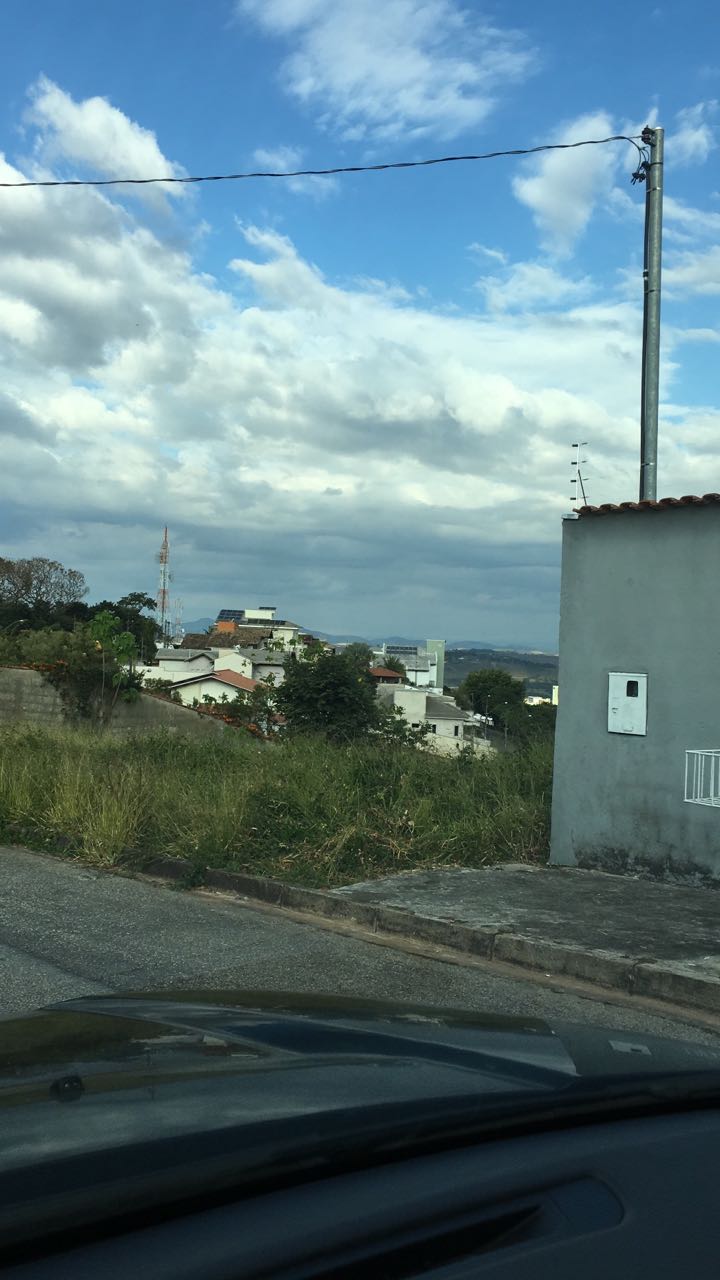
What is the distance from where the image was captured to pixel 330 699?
19.1 m

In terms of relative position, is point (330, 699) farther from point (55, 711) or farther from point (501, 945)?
point (501, 945)

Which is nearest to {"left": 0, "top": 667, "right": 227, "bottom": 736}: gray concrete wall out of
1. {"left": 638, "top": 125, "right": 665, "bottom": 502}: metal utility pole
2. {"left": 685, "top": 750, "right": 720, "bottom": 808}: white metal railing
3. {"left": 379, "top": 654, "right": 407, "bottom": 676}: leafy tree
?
{"left": 638, "top": 125, "right": 665, "bottom": 502}: metal utility pole

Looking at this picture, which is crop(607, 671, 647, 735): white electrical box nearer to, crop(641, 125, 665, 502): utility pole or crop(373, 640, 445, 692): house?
crop(641, 125, 665, 502): utility pole

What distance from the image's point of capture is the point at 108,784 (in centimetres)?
1120

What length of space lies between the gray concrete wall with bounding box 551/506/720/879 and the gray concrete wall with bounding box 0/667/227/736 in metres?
12.1

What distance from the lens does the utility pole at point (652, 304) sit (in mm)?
12758

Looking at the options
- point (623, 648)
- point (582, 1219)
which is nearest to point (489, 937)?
point (623, 648)

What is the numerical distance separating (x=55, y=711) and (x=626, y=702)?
1451 cm

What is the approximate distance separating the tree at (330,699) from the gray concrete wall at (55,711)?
201 cm

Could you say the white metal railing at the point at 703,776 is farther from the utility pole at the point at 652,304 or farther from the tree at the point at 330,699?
the tree at the point at 330,699

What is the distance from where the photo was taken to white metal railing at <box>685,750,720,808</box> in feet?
26.1

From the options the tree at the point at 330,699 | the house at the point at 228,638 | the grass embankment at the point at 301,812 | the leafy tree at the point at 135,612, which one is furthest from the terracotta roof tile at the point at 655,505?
the house at the point at 228,638

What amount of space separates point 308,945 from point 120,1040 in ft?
16.3

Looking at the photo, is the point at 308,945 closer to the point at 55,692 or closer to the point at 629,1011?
the point at 629,1011
